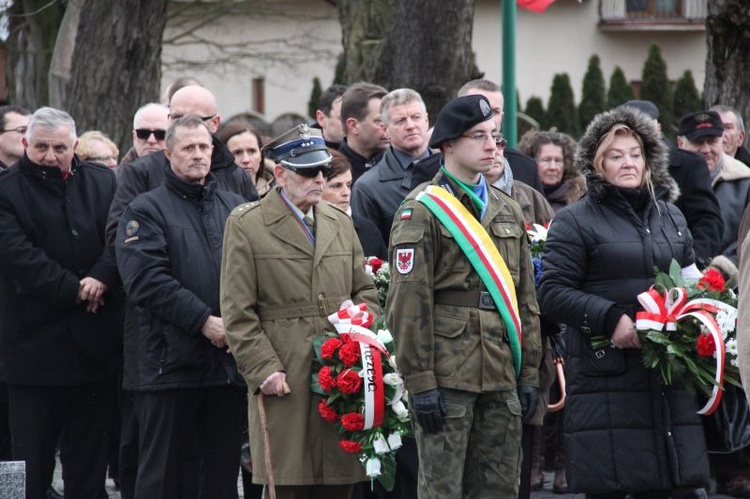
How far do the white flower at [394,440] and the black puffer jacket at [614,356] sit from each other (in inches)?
34.7

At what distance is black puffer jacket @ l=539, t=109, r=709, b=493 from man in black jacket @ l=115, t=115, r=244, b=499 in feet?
5.77

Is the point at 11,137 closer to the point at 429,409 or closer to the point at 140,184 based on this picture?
the point at 140,184

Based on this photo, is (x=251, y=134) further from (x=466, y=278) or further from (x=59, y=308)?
(x=466, y=278)

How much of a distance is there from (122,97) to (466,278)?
8.82 meters

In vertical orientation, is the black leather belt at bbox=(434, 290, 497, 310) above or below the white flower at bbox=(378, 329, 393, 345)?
above

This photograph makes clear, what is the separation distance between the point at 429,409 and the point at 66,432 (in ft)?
10.1

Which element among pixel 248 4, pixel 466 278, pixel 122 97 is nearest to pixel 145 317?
pixel 466 278

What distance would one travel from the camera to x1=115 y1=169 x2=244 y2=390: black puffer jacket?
711cm

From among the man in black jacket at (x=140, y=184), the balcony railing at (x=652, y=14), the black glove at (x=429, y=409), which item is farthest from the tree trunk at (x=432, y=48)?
the balcony railing at (x=652, y=14)

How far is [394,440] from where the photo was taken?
6.41 metres

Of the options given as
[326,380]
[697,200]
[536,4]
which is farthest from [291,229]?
[536,4]

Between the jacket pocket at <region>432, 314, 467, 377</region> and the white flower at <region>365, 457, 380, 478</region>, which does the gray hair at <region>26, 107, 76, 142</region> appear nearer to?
the white flower at <region>365, 457, 380, 478</region>

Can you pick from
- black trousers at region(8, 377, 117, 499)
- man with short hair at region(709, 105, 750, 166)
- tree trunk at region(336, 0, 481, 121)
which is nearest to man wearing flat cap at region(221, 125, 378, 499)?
black trousers at region(8, 377, 117, 499)

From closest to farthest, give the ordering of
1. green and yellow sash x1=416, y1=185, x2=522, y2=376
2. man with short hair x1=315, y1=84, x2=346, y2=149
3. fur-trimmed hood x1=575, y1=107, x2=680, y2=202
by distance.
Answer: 1. green and yellow sash x1=416, y1=185, x2=522, y2=376
2. fur-trimmed hood x1=575, y1=107, x2=680, y2=202
3. man with short hair x1=315, y1=84, x2=346, y2=149
